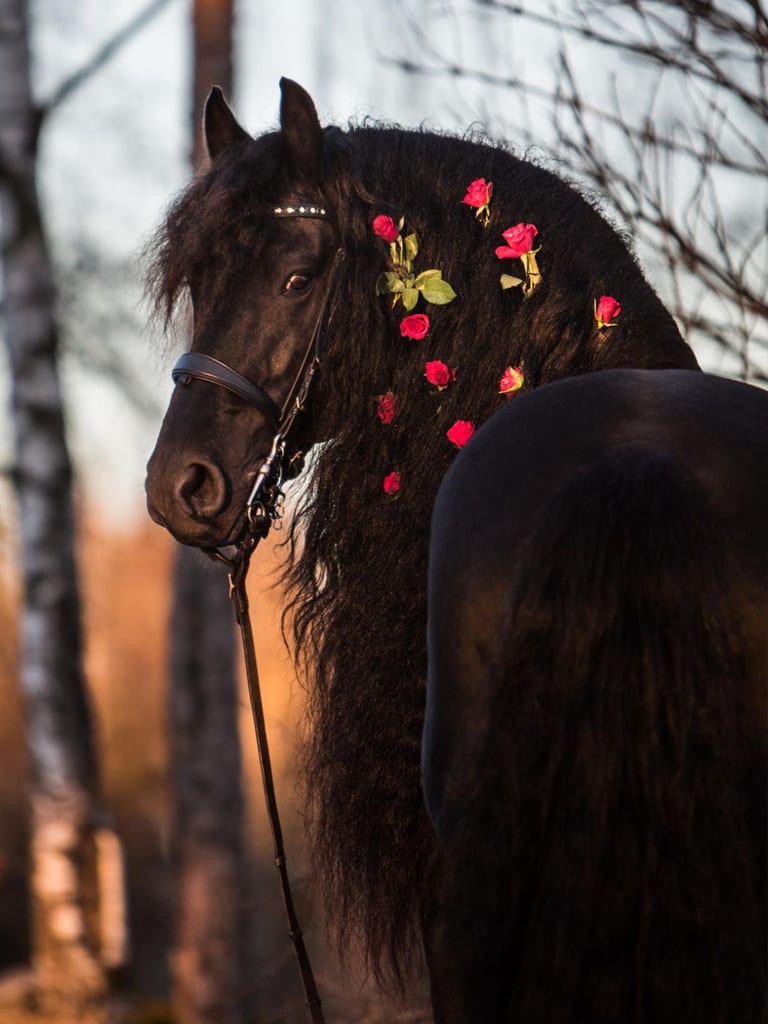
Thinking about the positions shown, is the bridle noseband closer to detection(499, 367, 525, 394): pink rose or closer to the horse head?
the horse head

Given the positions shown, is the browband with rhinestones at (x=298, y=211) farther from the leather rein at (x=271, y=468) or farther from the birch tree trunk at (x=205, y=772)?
the birch tree trunk at (x=205, y=772)

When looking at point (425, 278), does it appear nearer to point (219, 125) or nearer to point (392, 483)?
point (392, 483)

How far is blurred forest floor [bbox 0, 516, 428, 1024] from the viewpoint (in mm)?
5465

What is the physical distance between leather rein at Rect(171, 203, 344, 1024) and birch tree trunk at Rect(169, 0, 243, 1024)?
4.10 meters

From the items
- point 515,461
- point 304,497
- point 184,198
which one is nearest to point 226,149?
point 184,198

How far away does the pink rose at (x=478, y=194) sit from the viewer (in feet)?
7.42

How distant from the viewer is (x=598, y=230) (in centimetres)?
230

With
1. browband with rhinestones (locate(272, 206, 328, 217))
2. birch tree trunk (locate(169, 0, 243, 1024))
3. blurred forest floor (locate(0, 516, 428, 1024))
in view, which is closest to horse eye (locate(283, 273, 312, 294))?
browband with rhinestones (locate(272, 206, 328, 217))

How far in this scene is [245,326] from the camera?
2.23 metres

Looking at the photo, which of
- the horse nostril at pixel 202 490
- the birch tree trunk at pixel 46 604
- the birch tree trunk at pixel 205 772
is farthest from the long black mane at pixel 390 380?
the birch tree trunk at pixel 46 604

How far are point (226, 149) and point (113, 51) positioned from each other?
5.09 meters

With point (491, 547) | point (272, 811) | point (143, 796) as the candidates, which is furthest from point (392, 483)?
point (143, 796)

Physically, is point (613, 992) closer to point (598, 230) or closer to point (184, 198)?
point (598, 230)

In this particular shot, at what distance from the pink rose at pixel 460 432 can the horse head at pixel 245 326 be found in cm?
29
